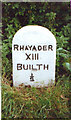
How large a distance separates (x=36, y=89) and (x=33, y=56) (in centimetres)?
46

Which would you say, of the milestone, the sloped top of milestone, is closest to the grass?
the milestone

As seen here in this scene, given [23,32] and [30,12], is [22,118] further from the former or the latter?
[30,12]

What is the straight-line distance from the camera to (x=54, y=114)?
2734 millimetres

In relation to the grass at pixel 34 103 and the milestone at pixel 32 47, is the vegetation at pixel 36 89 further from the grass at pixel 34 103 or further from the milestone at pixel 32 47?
the milestone at pixel 32 47

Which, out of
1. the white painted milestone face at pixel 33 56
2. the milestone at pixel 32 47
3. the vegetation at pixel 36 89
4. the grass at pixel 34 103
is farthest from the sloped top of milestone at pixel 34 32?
the grass at pixel 34 103

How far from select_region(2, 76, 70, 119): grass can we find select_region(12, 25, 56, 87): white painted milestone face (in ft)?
0.82

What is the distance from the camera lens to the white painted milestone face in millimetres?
3092

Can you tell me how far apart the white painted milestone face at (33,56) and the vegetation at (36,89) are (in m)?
0.15

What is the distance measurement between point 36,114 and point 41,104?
151 millimetres

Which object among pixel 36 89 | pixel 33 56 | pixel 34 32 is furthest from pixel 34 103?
pixel 34 32

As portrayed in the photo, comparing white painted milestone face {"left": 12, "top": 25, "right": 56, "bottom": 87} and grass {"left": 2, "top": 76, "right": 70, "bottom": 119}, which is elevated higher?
white painted milestone face {"left": 12, "top": 25, "right": 56, "bottom": 87}

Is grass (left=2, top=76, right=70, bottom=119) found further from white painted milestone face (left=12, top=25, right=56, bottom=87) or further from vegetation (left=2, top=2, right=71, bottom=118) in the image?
white painted milestone face (left=12, top=25, right=56, bottom=87)

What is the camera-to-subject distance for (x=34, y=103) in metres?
2.78

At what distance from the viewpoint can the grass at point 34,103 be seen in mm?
2682
